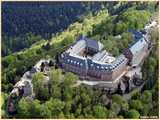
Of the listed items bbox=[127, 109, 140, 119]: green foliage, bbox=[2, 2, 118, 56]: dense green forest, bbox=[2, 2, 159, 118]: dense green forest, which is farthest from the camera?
bbox=[2, 2, 118, 56]: dense green forest

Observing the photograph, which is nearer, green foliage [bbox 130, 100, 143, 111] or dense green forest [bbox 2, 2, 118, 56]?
green foliage [bbox 130, 100, 143, 111]

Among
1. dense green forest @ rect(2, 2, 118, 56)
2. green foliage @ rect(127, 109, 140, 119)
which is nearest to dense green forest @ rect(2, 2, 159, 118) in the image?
green foliage @ rect(127, 109, 140, 119)

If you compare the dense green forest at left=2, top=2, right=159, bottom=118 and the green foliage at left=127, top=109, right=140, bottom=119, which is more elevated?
the dense green forest at left=2, top=2, right=159, bottom=118

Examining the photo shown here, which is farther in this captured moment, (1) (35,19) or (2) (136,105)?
(1) (35,19)

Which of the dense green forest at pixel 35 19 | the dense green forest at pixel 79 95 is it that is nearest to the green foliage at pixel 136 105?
the dense green forest at pixel 79 95

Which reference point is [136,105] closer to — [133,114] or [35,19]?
[133,114]

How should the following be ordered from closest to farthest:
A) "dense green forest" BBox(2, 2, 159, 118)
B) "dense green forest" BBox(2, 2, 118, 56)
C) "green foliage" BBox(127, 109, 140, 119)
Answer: "green foliage" BBox(127, 109, 140, 119) < "dense green forest" BBox(2, 2, 159, 118) < "dense green forest" BBox(2, 2, 118, 56)

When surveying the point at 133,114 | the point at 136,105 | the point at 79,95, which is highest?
the point at 79,95

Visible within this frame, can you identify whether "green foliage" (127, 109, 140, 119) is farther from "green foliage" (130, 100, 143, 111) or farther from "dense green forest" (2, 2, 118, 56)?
"dense green forest" (2, 2, 118, 56)

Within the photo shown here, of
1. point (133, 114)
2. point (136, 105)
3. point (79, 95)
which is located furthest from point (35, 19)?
point (133, 114)

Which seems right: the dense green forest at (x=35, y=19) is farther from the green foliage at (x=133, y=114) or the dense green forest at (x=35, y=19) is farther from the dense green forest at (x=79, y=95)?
the green foliage at (x=133, y=114)

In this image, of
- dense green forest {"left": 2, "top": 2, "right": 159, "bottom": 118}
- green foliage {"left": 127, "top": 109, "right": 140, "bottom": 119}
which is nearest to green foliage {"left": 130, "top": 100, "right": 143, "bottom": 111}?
dense green forest {"left": 2, "top": 2, "right": 159, "bottom": 118}
